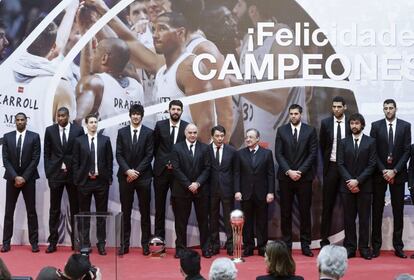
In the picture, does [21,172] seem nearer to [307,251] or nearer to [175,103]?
[175,103]

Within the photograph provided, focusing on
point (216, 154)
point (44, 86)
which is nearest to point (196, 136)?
point (216, 154)

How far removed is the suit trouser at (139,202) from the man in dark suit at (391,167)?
2.64 meters

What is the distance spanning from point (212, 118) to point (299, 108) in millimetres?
1207

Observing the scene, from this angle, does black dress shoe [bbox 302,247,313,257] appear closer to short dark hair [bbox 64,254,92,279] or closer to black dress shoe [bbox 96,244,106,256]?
black dress shoe [bbox 96,244,106,256]

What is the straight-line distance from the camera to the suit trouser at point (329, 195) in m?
9.66

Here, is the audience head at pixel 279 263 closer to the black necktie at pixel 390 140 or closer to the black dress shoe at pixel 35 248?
the black necktie at pixel 390 140

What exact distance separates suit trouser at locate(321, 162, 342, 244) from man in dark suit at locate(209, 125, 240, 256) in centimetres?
105

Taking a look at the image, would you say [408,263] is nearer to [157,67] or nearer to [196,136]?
[196,136]

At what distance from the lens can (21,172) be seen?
9852 millimetres

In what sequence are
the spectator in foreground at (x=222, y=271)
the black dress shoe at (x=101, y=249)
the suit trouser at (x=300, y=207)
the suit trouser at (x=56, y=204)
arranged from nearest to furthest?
the spectator in foreground at (x=222, y=271)
the black dress shoe at (x=101, y=249)
the suit trouser at (x=300, y=207)
the suit trouser at (x=56, y=204)

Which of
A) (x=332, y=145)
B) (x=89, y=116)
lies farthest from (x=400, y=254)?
(x=89, y=116)

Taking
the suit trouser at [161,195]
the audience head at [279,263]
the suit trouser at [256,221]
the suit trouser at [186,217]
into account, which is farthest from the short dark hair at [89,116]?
the audience head at [279,263]

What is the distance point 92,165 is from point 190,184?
1188 millimetres

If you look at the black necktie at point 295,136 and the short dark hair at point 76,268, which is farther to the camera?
the black necktie at point 295,136
